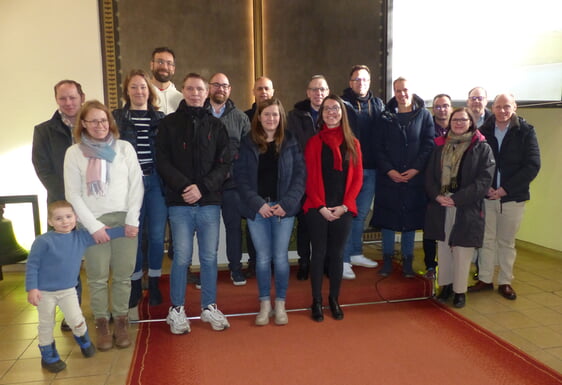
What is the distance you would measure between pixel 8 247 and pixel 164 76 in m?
2.12

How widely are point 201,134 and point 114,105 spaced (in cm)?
218

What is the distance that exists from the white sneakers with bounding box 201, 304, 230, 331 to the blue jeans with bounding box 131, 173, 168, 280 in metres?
0.52

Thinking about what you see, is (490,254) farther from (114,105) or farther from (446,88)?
(114,105)

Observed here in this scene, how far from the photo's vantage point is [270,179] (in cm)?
294

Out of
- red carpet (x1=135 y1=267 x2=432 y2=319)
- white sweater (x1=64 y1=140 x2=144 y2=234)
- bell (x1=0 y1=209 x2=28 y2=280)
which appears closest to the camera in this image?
white sweater (x1=64 y1=140 x2=144 y2=234)

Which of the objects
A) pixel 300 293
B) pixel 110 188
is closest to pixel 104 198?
pixel 110 188

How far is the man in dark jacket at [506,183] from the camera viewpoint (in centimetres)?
342

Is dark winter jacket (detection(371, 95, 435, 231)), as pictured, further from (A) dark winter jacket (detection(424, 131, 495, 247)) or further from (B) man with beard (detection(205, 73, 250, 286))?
(B) man with beard (detection(205, 73, 250, 286))

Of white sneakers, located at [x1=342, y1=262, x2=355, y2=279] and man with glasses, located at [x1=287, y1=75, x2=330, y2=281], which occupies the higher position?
man with glasses, located at [x1=287, y1=75, x2=330, y2=281]

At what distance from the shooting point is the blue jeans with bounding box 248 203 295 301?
2.95m

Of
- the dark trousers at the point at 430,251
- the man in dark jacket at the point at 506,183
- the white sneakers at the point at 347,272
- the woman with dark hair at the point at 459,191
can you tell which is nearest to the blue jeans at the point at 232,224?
the white sneakers at the point at 347,272

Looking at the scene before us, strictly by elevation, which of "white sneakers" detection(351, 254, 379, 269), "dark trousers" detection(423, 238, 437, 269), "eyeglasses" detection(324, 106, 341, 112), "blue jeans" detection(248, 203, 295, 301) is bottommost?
"white sneakers" detection(351, 254, 379, 269)

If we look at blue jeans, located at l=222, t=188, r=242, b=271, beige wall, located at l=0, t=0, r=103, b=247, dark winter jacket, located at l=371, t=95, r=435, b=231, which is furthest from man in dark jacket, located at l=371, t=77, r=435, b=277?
beige wall, located at l=0, t=0, r=103, b=247

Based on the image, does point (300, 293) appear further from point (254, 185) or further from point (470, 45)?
point (470, 45)
